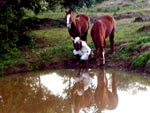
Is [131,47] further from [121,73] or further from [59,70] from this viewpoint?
[59,70]

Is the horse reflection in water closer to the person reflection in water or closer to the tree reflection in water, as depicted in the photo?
the person reflection in water

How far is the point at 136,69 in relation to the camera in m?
14.0

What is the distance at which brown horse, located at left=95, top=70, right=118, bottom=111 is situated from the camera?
10.8 meters

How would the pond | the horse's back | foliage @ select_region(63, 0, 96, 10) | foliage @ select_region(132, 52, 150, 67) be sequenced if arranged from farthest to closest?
foliage @ select_region(63, 0, 96, 10) → the horse's back → foliage @ select_region(132, 52, 150, 67) → the pond

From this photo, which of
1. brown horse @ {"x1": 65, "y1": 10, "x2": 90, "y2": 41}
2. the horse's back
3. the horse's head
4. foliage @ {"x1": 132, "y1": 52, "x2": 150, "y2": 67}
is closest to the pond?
foliage @ {"x1": 132, "y1": 52, "x2": 150, "y2": 67}

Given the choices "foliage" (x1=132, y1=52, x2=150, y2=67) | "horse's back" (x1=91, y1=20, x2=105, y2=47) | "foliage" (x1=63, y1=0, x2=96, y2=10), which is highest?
"foliage" (x1=63, y1=0, x2=96, y2=10)

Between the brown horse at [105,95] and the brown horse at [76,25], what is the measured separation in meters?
2.36

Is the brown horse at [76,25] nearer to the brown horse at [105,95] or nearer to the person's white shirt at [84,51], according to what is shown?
the person's white shirt at [84,51]

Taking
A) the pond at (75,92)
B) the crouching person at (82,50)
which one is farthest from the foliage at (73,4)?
the pond at (75,92)

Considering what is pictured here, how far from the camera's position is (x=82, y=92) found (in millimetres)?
12219

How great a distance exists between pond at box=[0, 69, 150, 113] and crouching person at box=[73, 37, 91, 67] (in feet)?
1.61

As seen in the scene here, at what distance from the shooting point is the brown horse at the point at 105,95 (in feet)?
35.3

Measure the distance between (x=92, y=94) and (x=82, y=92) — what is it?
1.35ft

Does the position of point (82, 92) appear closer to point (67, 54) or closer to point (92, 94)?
point (92, 94)
